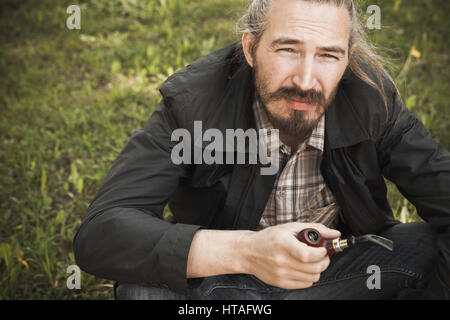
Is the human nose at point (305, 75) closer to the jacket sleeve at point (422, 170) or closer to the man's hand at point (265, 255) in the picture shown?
the jacket sleeve at point (422, 170)

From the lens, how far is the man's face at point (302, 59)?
1.97m

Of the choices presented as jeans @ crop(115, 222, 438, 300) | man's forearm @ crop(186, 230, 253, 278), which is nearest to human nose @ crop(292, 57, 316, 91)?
man's forearm @ crop(186, 230, 253, 278)

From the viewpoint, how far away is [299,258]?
1.66 meters

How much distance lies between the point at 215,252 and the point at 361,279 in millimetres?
872

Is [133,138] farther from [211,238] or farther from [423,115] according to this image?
[423,115]

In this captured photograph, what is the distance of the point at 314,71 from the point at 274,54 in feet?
0.64

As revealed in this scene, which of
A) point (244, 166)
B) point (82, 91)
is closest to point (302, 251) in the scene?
point (244, 166)

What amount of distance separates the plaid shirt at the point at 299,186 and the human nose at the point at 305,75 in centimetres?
26

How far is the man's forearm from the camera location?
1773 millimetres

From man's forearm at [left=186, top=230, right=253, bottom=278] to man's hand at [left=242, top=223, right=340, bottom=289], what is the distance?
0.03 metres

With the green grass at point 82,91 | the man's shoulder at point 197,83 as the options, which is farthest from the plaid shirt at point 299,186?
the green grass at point 82,91

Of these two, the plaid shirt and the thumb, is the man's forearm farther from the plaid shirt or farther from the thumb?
the plaid shirt

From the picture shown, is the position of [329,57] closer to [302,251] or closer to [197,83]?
[197,83]

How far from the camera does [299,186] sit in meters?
2.28
